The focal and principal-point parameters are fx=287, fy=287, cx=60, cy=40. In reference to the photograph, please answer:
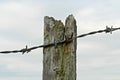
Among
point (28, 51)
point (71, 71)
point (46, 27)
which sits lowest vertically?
point (71, 71)

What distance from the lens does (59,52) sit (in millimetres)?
3863

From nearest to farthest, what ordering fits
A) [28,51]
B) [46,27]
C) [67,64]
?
[67,64]
[46,27]
[28,51]

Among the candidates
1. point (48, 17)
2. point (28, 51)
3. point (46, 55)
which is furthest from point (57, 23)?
point (28, 51)

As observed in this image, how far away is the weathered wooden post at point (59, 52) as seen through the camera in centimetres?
377

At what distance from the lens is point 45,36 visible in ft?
13.1

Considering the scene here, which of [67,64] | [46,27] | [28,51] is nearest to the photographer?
[67,64]

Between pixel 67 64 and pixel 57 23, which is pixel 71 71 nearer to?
pixel 67 64

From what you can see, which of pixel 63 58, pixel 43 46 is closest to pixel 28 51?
pixel 43 46

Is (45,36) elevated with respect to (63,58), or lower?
elevated

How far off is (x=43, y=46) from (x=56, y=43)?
25 centimetres

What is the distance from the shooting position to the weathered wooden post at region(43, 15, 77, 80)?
12.4ft

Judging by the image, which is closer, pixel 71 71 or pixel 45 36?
pixel 71 71

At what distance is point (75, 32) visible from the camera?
383 centimetres

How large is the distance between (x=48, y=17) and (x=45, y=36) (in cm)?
27
